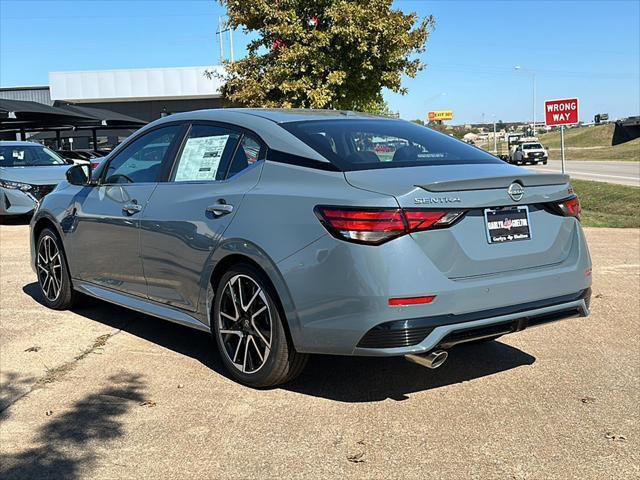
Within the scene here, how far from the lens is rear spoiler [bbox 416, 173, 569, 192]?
11.2ft

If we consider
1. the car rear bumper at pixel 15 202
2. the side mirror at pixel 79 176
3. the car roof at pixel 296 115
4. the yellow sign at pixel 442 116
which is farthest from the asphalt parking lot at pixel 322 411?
the yellow sign at pixel 442 116

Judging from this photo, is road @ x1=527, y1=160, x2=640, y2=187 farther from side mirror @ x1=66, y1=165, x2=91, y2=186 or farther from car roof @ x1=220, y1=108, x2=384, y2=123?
side mirror @ x1=66, y1=165, x2=91, y2=186

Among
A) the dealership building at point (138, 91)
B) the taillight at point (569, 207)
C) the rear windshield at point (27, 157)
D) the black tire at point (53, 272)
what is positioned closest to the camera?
the taillight at point (569, 207)

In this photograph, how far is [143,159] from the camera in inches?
197

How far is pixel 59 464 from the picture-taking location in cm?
315

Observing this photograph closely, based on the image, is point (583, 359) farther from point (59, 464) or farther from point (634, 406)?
point (59, 464)

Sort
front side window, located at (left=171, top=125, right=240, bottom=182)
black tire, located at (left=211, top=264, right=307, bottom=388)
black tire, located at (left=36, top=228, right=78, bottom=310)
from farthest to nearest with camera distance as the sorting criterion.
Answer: black tire, located at (left=36, top=228, right=78, bottom=310)
front side window, located at (left=171, top=125, right=240, bottom=182)
black tire, located at (left=211, top=264, right=307, bottom=388)

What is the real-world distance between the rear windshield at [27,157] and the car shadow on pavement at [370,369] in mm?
9431

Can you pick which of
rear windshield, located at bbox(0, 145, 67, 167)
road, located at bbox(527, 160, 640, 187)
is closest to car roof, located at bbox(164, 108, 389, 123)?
rear windshield, located at bbox(0, 145, 67, 167)

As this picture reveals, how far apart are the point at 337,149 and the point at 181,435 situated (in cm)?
176

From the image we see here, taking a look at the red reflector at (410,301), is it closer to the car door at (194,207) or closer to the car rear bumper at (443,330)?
the car rear bumper at (443,330)

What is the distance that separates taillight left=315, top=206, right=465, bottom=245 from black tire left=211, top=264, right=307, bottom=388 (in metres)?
0.64

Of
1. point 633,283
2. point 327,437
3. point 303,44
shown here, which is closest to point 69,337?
point 327,437

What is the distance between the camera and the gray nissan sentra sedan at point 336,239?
11.0ft
